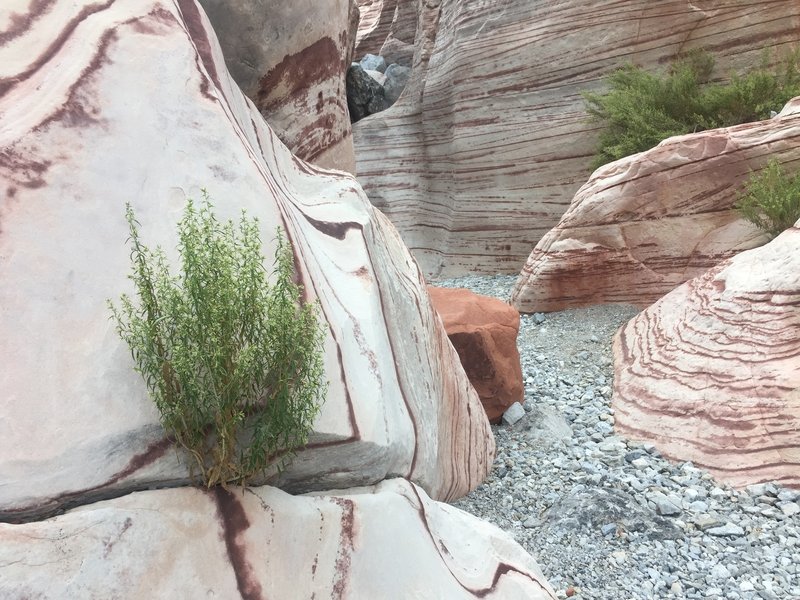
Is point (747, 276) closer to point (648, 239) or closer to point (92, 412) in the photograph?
point (648, 239)

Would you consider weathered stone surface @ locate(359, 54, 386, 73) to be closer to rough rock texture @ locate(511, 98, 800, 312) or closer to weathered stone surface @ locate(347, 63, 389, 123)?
weathered stone surface @ locate(347, 63, 389, 123)

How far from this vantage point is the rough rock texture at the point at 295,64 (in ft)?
11.8

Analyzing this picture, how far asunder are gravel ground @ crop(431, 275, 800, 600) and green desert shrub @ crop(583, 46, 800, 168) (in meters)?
3.77

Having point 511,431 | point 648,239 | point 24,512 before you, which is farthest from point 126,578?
point 648,239

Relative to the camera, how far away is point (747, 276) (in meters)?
3.47

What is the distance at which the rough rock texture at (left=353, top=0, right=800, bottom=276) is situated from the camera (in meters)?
6.68

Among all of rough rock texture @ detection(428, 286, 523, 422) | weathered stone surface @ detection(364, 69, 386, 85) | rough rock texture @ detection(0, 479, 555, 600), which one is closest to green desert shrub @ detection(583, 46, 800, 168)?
rough rock texture @ detection(428, 286, 523, 422)

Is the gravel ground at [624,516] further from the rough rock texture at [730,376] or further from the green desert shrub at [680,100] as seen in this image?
the green desert shrub at [680,100]

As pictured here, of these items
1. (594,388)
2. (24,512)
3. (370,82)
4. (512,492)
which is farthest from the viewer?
(370,82)

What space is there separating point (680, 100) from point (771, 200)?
274 centimetres

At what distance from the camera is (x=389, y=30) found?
43.0 ft

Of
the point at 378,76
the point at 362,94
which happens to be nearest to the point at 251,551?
the point at 362,94

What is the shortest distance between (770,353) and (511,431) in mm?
1347

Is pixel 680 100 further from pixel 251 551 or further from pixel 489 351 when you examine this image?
pixel 251 551
